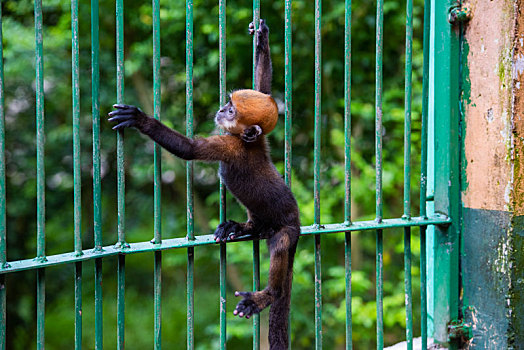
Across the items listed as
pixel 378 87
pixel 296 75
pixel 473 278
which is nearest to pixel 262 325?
pixel 296 75

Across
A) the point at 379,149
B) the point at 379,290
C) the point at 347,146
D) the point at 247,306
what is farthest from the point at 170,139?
the point at 379,290

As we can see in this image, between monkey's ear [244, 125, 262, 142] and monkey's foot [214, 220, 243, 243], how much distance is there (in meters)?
0.41

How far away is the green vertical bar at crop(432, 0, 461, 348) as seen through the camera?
3.04 metres

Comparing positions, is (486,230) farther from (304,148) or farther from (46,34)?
(46,34)

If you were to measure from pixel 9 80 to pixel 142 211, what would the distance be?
6.74ft

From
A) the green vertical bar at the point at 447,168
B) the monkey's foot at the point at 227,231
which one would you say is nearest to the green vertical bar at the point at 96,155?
the monkey's foot at the point at 227,231

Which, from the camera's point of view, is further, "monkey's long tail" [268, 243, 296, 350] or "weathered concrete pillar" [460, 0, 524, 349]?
"weathered concrete pillar" [460, 0, 524, 349]

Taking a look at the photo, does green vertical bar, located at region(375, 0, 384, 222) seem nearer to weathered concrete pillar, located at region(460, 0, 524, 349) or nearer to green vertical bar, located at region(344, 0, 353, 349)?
green vertical bar, located at region(344, 0, 353, 349)

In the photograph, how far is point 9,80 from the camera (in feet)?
17.9

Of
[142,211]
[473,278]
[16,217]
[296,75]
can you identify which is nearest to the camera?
[473,278]

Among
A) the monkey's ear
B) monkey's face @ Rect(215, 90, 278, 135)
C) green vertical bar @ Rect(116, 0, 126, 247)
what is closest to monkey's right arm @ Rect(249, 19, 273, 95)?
monkey's face @ Rect(215, 90, 278, 135)

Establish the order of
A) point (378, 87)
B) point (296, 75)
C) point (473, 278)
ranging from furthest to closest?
point (296, 75) < point (473, 278) < point (378, 87)

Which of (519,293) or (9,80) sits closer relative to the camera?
(519,293)

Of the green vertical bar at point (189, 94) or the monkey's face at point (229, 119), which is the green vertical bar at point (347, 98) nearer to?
the monkey's face at point (229, 119)
